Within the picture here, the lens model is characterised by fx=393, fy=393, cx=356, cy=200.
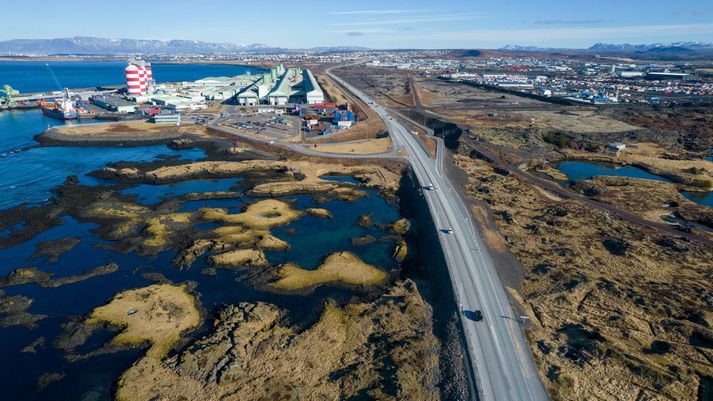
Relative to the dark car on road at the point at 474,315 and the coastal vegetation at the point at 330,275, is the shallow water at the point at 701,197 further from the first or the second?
the coastal vegetation at the point at 330,275

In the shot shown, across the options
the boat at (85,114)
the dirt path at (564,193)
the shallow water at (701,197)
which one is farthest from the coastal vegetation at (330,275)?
the boat at (85,114)

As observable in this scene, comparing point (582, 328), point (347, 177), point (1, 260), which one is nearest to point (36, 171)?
point (1, 260)

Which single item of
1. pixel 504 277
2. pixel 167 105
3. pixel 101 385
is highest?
pixel 167 105

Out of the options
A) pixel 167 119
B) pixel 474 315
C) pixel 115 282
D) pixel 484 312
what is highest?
pixel 167 119

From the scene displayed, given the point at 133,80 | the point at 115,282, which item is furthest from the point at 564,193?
the point at 133,80

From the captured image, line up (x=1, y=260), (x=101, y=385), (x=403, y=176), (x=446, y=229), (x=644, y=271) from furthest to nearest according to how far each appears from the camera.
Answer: (x=403, y=176)
(x=446, y=229)
(x=1, y=260)
(x=644, y=271)
(x=101, y=385)

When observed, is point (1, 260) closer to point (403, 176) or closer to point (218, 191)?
point (218, 191)

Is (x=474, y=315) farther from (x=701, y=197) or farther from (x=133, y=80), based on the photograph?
(x=133, y=80)
